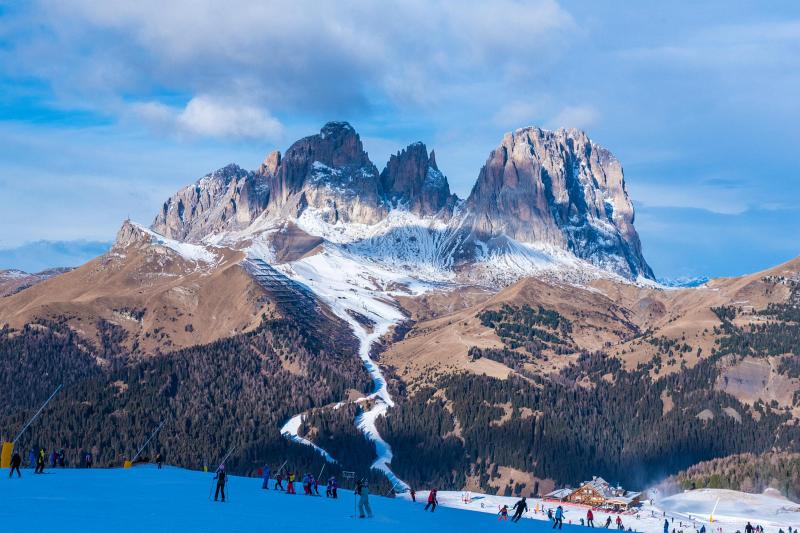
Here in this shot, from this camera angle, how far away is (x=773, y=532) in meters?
170

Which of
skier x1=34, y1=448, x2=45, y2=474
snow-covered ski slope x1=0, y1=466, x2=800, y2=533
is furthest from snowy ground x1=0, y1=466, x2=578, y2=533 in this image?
skier x1=34, y1=448, x2=45, y2=474

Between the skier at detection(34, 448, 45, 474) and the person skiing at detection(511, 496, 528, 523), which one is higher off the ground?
the skier at detection(34, 448, 45, 474)

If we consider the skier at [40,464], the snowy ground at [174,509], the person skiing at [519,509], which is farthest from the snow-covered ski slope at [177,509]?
the person skiing at [519,509]

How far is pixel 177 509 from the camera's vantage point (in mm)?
76500

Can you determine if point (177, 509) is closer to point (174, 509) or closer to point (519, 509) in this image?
point (174, 509)

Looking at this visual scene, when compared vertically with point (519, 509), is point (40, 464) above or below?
above

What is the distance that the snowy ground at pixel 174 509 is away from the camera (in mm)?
67000

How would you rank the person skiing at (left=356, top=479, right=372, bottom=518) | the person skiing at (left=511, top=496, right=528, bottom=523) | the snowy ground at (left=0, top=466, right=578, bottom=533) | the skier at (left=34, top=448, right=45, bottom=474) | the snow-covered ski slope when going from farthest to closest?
the person skiing at (left=511, top=496, right=528, bottom=523)
the skier at (left=34, top=448, right=45, bottom=474)
the person skiing at (left=356, top=479, right=372, bottom=518)
the snow-covered ski slope
the snowy ground at (left=0, top=466, right=578, bottom=533)

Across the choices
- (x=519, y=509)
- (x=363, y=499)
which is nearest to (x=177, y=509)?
(x=363, y=499)

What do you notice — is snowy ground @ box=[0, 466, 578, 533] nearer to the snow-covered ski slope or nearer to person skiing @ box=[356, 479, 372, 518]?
the snow-covered ski slope

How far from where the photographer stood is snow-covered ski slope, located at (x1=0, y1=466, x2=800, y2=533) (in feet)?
220

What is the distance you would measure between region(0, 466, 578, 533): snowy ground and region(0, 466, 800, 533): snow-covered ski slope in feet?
0.21

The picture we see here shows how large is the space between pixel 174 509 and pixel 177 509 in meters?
0.26

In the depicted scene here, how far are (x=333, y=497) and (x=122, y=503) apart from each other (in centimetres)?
2650
